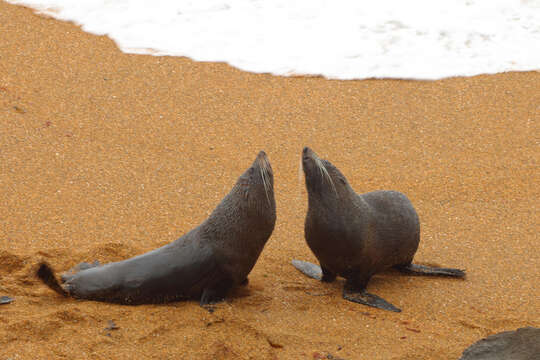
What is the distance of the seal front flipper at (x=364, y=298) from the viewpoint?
4.32m

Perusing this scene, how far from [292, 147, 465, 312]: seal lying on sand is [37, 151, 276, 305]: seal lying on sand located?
332 millimetres

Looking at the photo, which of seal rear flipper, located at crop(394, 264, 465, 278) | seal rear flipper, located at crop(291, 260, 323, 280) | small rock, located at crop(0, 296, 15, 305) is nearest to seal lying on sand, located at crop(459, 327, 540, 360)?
seal rear flipper, located at crop(394, 264, 465, 278)

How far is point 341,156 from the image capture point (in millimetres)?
6418

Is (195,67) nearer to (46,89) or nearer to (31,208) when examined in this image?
(46,89)

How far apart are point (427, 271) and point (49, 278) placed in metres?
2.65

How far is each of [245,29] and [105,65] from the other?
2.40 m

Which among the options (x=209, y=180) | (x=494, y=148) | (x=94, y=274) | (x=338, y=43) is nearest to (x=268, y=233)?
(x=94, y=274)

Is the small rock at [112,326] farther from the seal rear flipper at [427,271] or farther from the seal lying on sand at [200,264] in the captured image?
the seal rear flipper at [427,271]

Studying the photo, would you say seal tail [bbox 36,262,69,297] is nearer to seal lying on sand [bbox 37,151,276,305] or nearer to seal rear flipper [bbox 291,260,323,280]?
seal lying on sand [bbox 37,151,276,305]

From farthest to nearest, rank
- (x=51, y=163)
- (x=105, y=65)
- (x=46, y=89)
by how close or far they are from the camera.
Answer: (x=105, y=65) → (x=46, y=89) → (x=51, y=163)

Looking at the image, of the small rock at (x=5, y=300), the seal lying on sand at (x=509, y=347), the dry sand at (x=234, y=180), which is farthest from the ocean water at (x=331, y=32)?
the seal lying on sand at (x=509, y=347)

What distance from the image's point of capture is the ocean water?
8289 millimetres

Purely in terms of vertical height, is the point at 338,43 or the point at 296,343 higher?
the point at 338,43

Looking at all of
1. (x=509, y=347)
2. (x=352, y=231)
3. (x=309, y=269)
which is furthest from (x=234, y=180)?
A: (x=509, y=347)
